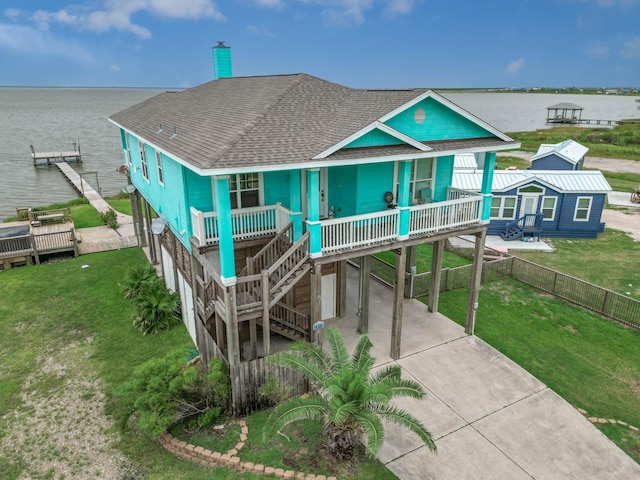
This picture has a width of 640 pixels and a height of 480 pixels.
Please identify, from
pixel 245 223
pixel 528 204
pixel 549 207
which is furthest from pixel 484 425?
pixel 549 207

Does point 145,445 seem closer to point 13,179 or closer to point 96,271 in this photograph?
point 96,271

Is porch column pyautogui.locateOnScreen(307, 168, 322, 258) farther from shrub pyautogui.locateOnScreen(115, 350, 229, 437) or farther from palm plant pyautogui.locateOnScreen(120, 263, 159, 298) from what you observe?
palm plant pyautogui.locateOnScreen(120, 263, 159, 298)

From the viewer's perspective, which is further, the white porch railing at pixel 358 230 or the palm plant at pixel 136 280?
the palm plant at pixel 136 280

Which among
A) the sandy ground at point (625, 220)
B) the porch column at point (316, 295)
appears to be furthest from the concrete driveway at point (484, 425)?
the sandy ground at point (625, 220)

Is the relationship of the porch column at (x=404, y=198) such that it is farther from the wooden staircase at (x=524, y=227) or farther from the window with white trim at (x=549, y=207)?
the window with white trim at (x=549, y=207)

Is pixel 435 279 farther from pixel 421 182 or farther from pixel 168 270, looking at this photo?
pixel 168 270

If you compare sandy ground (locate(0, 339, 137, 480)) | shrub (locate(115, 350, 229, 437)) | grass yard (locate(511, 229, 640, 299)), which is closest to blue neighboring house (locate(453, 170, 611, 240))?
grass yard (locate(511, 229, 640, 299))

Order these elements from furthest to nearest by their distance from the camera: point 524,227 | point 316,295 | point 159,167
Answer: point 524,227 < point 159,167 < point 316,295
